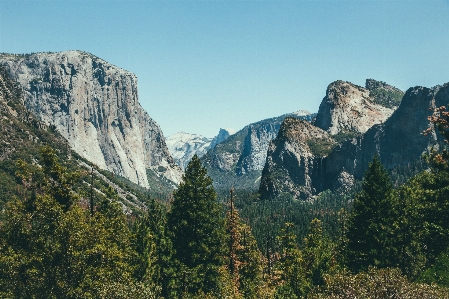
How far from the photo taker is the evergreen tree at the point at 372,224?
134ft

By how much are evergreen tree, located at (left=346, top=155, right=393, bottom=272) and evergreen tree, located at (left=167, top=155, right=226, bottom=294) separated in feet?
46.5

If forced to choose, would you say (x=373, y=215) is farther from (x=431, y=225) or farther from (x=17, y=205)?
(x=17, y=205)

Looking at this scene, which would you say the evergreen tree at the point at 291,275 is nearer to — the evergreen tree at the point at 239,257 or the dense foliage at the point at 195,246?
the dense foliage at the point at 195,246

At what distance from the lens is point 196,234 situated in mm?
41531

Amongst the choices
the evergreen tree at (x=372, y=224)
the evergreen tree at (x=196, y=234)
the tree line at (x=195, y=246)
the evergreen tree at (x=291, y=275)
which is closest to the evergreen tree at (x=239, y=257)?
the tree line at (x=195, y=246)

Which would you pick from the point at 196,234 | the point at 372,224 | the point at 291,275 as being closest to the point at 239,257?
the point at 291,275

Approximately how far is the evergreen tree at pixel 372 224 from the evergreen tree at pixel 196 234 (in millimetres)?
14166

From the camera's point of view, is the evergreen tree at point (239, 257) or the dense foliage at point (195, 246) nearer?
the dense foliage at point (195, 246)

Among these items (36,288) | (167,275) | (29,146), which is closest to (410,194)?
(167,275)

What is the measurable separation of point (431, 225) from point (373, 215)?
5.51m

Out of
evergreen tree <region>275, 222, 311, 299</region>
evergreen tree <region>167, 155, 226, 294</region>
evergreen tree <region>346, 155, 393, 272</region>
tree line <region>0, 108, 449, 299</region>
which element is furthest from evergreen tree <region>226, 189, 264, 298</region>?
evergreen tree <region>346, 155, 393, 272</region>

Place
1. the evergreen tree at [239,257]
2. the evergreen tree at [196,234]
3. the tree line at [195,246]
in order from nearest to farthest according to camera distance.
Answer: the tree line at [195,246] → the evergreen tree at [196,234] → the evergreen tree at [239,257]

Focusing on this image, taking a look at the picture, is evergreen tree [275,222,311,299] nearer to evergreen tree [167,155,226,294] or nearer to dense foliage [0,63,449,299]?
dense foliage [0,63,449,299]

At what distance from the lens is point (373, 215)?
4162 cm
